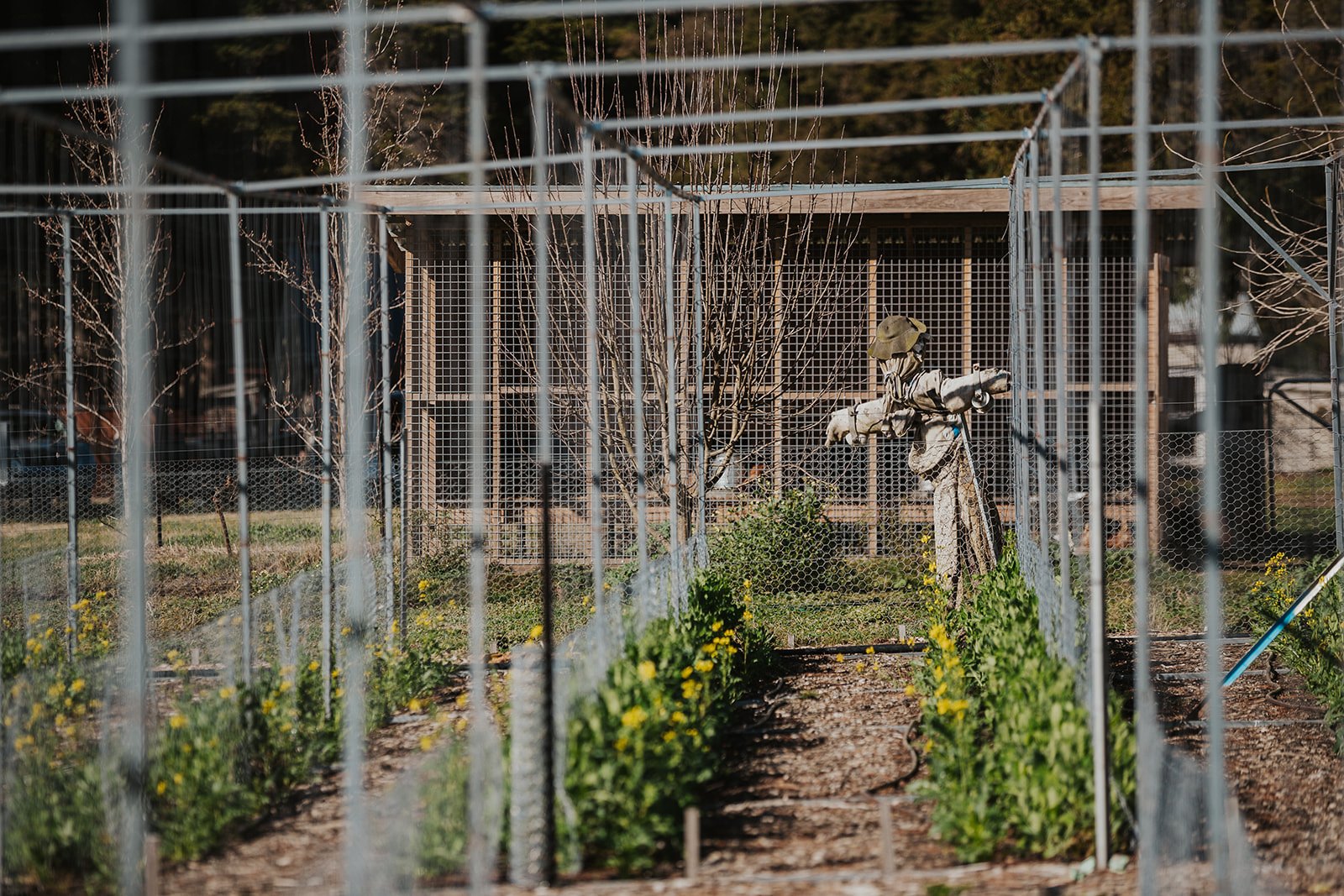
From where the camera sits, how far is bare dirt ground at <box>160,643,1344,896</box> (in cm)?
425

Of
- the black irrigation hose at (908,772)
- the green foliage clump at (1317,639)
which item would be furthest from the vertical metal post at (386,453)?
the green foliage clump at (1317,639)

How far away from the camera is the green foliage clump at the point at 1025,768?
439cm

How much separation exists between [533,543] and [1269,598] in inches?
236

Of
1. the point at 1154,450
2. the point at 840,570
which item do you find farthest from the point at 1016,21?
the point at 840,570

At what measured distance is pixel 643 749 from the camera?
14.8ft

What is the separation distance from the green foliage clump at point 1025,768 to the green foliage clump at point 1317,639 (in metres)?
1.86

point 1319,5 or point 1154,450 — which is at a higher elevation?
point 1319,5

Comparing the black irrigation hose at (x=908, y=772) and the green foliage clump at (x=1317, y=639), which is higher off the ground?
the green foliage clump at (x=1317, y=639)

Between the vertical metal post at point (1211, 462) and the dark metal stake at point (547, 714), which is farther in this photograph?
the dark metal stake at point (547, 714)

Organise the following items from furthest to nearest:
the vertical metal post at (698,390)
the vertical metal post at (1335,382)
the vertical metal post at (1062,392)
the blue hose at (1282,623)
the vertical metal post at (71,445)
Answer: the vertical metal post at (698,390)
the vertical metal post at (1335,382)
the vertical metal post at (71,445)
the blue hose at (1282,623)
the vertical metal post at (1062,392)

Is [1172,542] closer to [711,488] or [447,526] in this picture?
[711,488]

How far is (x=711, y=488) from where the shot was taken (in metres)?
10.0

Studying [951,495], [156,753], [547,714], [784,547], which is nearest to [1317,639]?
[951,495]

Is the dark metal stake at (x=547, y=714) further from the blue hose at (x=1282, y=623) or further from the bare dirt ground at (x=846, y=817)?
the blue hose at (x=1282, y=623)
